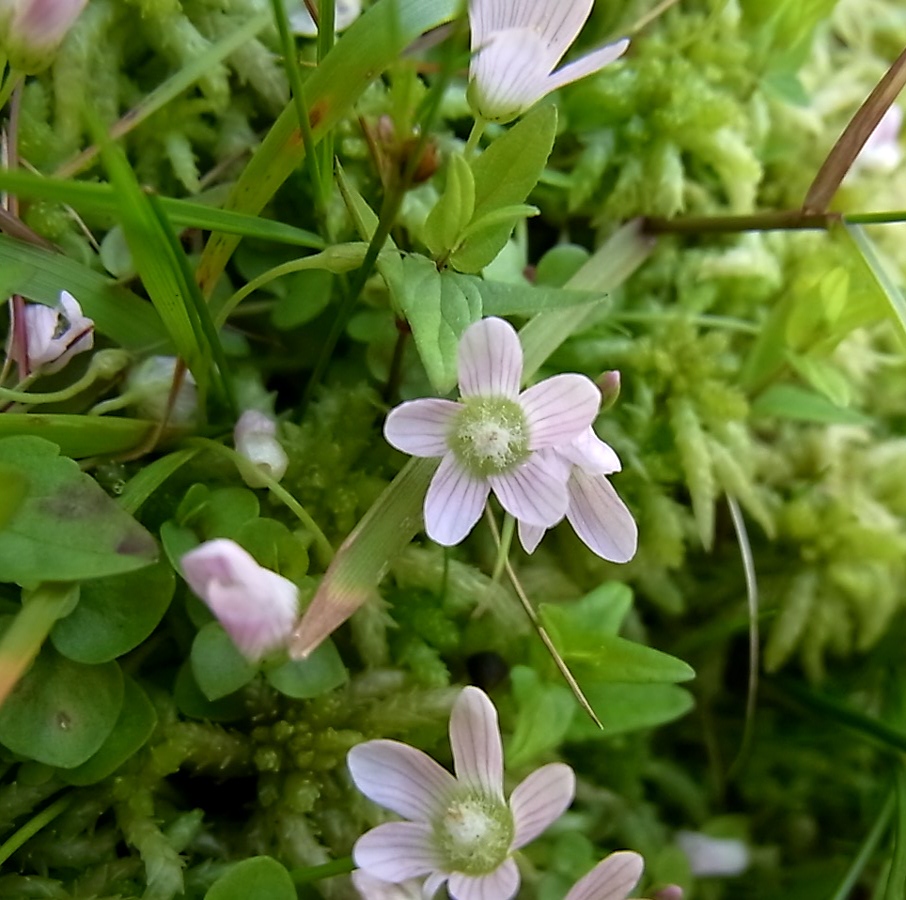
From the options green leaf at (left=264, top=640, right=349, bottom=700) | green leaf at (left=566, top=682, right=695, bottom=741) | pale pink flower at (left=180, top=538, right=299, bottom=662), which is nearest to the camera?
pale pink flower at (left=180, top=538, right=299, bottom=662)

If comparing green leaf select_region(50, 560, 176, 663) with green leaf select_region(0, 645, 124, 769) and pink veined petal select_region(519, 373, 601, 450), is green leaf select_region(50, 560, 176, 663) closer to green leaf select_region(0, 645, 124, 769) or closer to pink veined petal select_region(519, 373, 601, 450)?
green leaf select_region(0, 645, 124, 769)

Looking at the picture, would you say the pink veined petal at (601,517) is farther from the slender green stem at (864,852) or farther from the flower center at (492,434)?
the slender green stem at (864,852)

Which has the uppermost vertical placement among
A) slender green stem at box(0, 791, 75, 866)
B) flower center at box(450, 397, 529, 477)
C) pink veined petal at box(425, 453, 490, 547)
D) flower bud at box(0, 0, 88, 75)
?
flower bud at box(0, 0, 88, 75)

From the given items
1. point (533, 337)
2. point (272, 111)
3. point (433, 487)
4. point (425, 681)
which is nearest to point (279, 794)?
point (425, 681)

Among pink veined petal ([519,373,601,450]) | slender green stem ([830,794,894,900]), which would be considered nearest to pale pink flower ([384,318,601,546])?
pink veined petal ([519,373,601,450])

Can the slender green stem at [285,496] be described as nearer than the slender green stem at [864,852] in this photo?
Yes

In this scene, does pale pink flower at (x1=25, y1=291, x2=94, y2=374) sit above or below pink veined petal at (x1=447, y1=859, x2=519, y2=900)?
above

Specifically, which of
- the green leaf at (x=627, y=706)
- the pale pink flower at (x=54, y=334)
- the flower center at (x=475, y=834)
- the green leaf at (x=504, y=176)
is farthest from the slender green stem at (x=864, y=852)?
the pale pink flower at (x=54, y=334)

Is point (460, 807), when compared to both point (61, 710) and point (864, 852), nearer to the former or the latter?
point (61, 710)
